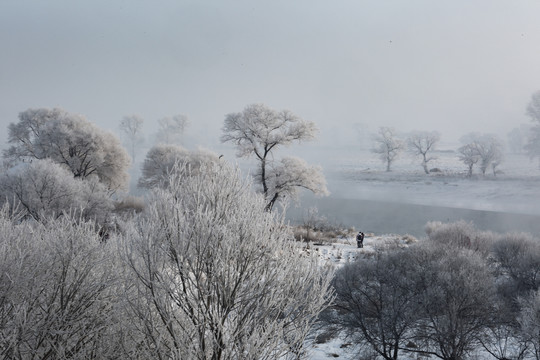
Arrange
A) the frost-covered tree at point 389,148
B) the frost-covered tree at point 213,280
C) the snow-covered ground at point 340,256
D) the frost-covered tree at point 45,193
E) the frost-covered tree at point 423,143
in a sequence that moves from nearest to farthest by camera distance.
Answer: the frost-covered tree at point 213,280, the snow-covered ground at point 340,256, the frost-covered tree at point 45,193, the frost-covered tree at point 423,143, the frost-covered tree at point 389,148

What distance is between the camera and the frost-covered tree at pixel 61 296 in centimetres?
629

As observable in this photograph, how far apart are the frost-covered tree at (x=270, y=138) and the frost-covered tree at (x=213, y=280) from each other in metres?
19.6

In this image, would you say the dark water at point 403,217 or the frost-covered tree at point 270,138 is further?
the dark water at point 403,217

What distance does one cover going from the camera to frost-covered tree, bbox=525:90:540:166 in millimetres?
42469

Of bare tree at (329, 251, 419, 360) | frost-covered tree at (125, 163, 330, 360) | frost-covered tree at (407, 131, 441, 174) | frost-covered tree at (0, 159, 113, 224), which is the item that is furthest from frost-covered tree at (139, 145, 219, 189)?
frost-covered tree at (407, 131, 441, 174)

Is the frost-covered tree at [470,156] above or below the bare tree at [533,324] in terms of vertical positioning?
above

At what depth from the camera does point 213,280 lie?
5.72 metres

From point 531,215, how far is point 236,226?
1358 inches

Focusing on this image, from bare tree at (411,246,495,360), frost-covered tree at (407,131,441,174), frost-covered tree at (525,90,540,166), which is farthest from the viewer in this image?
frost-covered tree at (407,131,441,174)

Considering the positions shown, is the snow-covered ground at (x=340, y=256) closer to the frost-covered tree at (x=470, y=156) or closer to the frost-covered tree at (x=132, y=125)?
the frost-covered tree at (x=470, y=156)

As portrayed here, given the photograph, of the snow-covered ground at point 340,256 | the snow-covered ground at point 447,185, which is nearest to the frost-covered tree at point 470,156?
the snow-covered ground at point 447,185

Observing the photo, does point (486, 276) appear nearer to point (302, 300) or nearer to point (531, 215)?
point (302, 300)

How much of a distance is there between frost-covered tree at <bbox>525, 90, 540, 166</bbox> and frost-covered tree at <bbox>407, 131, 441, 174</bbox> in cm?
1179

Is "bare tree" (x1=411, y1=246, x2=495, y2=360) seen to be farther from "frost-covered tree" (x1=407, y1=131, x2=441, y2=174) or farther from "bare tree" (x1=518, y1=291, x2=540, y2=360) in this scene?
"frost-covered tree" (x1=407, y1=131, x2=441, y2=174)
